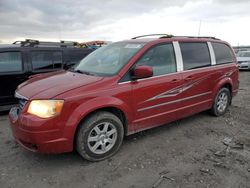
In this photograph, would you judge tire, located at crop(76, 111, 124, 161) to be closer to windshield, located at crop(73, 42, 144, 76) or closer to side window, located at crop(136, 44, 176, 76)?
windshield, located at crop(73, 42, 144, 76)

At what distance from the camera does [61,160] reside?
11.5 ft

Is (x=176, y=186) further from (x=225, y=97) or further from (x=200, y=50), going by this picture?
(x=225, y=97)

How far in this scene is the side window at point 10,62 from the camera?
17.7 ft

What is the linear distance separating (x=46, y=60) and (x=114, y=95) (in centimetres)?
333

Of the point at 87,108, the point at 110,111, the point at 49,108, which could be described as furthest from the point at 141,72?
the point at 49,108

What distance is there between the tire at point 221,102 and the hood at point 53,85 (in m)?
2.97

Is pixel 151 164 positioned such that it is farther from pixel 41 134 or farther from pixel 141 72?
pixel 41 134

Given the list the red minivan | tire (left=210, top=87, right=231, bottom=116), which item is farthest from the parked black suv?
tire (left=210, top=87, right=231, bottom=116)

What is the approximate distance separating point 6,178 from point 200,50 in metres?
4.02

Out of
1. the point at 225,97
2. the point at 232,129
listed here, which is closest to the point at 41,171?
the point at 232,129

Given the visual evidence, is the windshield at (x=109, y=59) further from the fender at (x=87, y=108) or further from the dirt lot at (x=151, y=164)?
the dirt lot at (x=151, y=164)

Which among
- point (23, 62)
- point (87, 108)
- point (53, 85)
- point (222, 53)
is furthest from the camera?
point (23, 62)

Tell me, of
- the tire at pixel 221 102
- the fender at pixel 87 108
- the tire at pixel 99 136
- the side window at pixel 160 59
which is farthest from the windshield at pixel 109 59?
the tire at pixel 221 102

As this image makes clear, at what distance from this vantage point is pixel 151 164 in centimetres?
339
